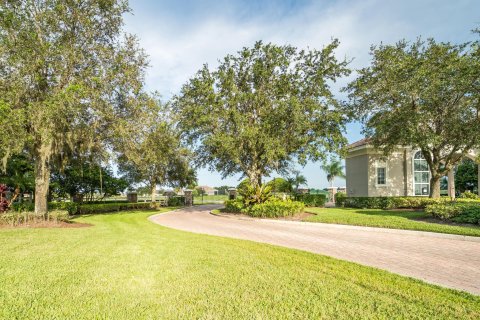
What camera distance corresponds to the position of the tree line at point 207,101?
14.2m

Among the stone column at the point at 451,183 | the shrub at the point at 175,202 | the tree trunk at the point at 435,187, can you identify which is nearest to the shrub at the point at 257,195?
the tree trunk at the point at 435,187

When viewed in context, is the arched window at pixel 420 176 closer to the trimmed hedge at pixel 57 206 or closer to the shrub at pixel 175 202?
the shrub at pixel 175 202

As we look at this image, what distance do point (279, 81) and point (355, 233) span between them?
1313cm

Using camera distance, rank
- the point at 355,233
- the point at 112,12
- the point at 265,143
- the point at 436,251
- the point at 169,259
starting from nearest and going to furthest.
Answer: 1. the point at 169,259
2. the point at 436,251
3. the point at 355,233
4. the point at 112,12
5. the point at 265,143

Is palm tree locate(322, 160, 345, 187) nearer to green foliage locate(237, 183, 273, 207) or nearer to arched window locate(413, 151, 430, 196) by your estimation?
arched window locate(413, 151, 430, 196)

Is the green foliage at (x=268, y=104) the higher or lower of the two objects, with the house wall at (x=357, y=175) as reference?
higher

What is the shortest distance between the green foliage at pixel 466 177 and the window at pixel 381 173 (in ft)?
36.3

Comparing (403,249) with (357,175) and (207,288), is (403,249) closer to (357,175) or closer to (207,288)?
(207,288)

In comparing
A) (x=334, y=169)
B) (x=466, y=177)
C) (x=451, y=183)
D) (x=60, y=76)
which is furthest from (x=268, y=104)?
(x=334, y=169)

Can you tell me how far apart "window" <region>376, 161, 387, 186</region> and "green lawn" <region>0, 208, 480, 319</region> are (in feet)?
73.3

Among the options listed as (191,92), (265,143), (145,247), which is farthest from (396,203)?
(145,247)

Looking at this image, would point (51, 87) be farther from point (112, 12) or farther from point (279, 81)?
point (279, 81)

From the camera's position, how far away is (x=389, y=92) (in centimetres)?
2042

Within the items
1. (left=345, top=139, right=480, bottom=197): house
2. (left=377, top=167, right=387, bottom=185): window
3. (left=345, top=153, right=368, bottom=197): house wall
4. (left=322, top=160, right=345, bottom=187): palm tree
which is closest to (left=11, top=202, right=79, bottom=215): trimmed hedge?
(left=345, top=139, right=480, bottom=197): house
